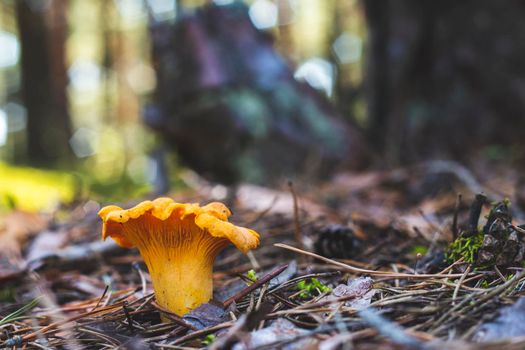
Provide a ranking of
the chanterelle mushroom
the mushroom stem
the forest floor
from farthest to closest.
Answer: the mushroom stem, the chanterelle mushroom, the forest floor

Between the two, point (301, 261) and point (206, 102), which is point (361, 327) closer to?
point (301, 261)

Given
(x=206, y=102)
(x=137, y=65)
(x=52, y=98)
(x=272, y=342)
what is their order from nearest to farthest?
(x=272, y=342)
(x=206, y=102)
(x=52, y=98)
(x=137, y=65)

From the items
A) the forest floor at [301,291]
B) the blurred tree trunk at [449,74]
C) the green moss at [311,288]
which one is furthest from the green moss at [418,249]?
the blurred tree trunk at [449,74]

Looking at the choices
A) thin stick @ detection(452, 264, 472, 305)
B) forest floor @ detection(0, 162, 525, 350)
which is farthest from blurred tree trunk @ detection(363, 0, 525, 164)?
thin stick @ detection(452, 264, 472, 305)

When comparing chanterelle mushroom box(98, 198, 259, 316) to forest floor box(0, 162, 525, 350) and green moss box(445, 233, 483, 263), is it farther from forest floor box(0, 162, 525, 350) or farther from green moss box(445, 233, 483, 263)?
green moss box(445, 233, 483, 263)

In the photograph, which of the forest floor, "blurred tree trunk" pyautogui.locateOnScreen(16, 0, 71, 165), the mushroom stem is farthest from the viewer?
"blurred tree trunk" pyautogui.locateOnScreen(16, 0, 71, 165)

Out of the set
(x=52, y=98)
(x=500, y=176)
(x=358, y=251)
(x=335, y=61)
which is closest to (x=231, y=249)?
(x=358, y=251)

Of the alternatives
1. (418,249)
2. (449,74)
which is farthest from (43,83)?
(418,249)
